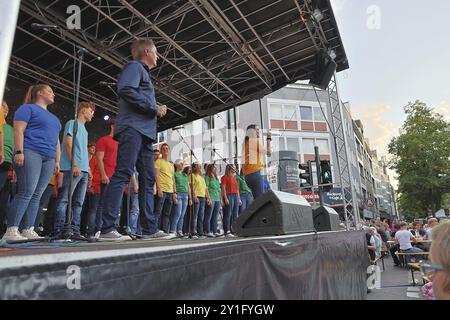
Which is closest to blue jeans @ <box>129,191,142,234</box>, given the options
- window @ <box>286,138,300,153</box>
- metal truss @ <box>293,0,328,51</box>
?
metal truss @ <box>293,0,328,51</box>

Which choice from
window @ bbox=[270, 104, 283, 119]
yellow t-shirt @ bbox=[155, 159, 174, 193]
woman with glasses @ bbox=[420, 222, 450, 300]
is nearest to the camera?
woman with glasses @ bbox=[420, 222, 450, 300]

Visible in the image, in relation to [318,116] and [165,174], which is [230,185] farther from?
[318,116]

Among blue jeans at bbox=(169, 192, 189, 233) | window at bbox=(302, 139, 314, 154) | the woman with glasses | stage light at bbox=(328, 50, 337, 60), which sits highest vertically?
window at bbox=(302, 139, 314, 154)

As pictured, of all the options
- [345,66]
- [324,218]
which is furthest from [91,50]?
[345,66]

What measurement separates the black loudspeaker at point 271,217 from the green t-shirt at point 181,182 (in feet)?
11.6

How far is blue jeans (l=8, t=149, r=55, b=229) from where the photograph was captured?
9.43ft

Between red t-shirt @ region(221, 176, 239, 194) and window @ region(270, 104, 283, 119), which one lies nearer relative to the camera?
red t-shirt @ region(221, 176, 239, 194)

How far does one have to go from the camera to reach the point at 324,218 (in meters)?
4.87

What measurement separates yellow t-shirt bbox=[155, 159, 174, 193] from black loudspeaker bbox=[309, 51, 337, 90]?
398 cm

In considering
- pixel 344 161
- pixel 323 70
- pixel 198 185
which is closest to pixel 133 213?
pixel 198 185

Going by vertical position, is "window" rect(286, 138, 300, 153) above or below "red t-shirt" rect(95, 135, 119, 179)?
above

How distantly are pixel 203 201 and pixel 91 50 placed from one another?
342 cm

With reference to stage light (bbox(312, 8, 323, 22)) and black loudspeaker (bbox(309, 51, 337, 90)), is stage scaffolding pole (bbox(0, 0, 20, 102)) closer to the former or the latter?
stage light (bbox(312, 8, 323, 22))

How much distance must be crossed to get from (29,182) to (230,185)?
4413mm
